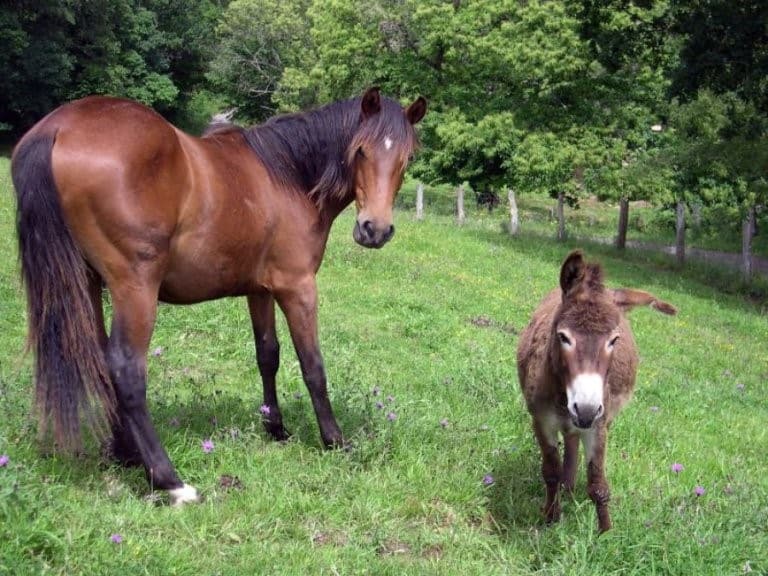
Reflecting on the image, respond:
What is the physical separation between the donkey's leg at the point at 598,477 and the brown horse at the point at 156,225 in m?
1.75

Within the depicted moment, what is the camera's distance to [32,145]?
157 inches

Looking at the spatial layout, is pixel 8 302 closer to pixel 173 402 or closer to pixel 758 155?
pixel 173 402

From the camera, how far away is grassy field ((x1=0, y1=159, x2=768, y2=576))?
362 cm

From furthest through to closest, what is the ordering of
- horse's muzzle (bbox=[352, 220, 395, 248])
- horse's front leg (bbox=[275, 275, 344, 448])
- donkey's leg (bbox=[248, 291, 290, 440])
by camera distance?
donkey's leg (bbox=[248, 291, 290, 440]), horse's front leg (bbox=[275, 275, 344, 448]), horse's muzzle (bbox=[352, 220, 395, 248])

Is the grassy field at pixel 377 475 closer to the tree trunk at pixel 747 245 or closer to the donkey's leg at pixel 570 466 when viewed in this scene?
the donkey's leg at pixel 570 466

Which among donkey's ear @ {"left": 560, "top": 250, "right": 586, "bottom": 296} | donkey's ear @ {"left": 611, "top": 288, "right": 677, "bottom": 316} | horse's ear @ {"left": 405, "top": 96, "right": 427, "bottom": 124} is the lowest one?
donkey's ear @ {"left": 611, "top": 288, "right": 677, "bottom": 316}

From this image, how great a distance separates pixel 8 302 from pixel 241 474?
4800 mm

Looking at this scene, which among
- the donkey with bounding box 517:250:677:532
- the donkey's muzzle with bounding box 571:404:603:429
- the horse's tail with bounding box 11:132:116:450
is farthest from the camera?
the horse's tail with bounding box 11:132:116:450

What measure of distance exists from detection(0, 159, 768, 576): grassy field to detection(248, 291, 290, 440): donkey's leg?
12 centimetres

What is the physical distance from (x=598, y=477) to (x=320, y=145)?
280 cm

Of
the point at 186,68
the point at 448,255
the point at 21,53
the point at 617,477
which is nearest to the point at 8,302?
the point at 617,477

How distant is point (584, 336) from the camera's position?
3766 mm

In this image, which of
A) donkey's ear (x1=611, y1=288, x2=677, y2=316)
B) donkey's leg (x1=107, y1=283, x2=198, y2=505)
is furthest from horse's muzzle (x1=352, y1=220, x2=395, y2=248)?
donkey's ear (x1=611, y1=288, x2=677, y2=316)

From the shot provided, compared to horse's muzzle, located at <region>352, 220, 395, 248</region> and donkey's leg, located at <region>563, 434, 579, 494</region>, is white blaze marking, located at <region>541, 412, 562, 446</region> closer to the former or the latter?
donkey's leg, located at <region>563, 434, 579, 494</region>
